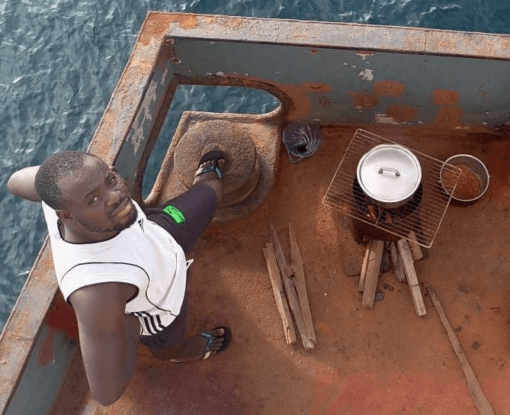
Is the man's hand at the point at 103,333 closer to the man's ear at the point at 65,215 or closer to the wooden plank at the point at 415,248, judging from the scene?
the man's ear at the point at 65,215

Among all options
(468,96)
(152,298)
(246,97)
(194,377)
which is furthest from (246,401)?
(246,97)

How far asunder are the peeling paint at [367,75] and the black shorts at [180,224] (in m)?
1.92

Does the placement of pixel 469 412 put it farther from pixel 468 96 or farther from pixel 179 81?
pixel 179 81

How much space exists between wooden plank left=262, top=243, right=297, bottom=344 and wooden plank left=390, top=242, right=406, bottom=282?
44.4 inches

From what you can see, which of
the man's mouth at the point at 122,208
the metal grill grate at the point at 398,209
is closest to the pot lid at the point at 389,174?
the metal grill grate at the point at 398,209

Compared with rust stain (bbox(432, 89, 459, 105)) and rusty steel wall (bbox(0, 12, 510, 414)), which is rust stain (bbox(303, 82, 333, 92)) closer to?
rusty steel wall (bbox(0, 12, 510, 414))

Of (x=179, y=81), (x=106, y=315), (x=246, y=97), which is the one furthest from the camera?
(x=246, y=97)

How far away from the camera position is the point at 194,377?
4727mm

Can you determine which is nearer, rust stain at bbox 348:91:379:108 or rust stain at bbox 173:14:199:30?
rust stain at bbox 173:14:199:30

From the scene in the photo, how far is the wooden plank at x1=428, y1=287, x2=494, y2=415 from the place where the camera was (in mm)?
4412

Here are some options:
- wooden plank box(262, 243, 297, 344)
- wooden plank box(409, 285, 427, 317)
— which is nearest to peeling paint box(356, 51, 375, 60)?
wooden plank box(262, 243, 297, 344)

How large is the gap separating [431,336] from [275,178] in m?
2.24

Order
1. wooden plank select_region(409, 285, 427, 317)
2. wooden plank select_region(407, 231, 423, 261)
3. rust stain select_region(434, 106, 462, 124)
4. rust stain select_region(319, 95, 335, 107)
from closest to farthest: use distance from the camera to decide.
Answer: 1. wooden plank select_region(409, 285, 427, 317)
2. wooden plank select_region(407, 231, 423, 261)
3. rust stain select_region(434, 106, 462, 124)
4. rust stain select_region(319, 95, 335, 107)

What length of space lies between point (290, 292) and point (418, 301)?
122 centimetres
